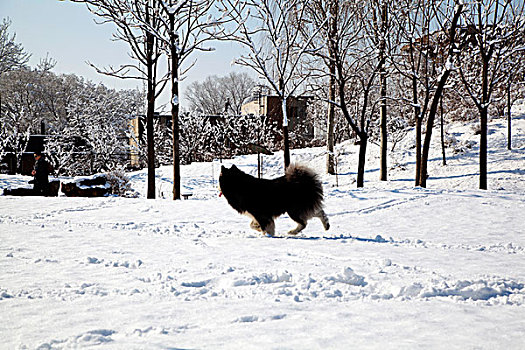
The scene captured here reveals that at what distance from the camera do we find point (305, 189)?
7.71 m

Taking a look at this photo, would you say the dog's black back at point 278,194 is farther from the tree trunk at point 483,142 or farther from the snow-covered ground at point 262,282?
the tree trunk at point 483,142

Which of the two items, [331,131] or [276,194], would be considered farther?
[331,131]

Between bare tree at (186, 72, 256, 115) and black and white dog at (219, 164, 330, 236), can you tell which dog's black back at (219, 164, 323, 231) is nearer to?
black and white dog at (219, 164, 330, 236)

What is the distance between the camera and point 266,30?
17.0 meters

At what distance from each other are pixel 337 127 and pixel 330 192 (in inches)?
943

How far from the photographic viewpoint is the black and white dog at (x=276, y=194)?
25.4 feet

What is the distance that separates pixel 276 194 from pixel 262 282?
11.0 ft

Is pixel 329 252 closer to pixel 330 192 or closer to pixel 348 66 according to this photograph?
pixel 330 192

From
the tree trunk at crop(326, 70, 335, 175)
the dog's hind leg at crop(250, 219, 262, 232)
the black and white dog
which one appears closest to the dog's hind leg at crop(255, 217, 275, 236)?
the black and white dog

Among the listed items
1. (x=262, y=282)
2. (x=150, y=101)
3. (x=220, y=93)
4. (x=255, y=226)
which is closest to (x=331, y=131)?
(x=150, y=101)

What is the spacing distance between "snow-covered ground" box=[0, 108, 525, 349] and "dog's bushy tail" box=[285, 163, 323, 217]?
588 mm

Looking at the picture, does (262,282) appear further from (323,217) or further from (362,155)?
(362,155)

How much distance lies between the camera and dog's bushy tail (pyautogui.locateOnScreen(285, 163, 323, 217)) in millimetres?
7723

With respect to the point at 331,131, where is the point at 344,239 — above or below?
below
